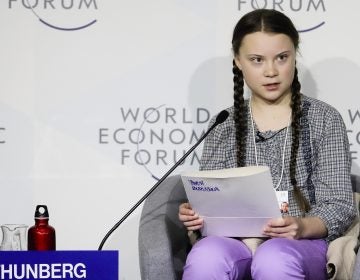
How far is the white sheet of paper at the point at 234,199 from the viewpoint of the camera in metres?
2.18

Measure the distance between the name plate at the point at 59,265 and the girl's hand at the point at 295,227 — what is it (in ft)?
2.06

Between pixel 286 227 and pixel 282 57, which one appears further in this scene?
pixel 282 57

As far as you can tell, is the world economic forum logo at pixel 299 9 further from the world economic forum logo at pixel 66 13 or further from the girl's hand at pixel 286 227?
the girl's hand at pixel 286 227

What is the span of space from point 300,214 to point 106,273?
856 mm

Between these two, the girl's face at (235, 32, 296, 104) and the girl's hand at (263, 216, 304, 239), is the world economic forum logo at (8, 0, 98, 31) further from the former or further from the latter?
the girl's hand at (263, 216, 304, 239)

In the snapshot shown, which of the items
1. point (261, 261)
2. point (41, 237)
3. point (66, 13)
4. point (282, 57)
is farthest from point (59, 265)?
point (66, 13)

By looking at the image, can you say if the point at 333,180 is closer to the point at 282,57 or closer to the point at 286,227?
the point at 286,227

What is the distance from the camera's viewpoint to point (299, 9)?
121 inches

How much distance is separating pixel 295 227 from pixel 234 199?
181 mm

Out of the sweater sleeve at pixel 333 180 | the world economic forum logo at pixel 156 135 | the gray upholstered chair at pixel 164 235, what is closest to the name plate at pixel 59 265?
the gray upholstered chair at pixel 164 235

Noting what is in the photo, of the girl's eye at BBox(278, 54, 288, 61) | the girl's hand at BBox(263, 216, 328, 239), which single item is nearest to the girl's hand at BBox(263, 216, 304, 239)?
the girl's hand at BBox(263, 216, 328, 239)

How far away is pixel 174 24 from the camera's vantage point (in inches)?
123

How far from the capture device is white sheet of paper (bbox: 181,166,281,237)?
7.16 ft

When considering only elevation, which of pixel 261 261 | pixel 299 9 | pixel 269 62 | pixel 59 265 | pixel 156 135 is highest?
pixel 299 9
